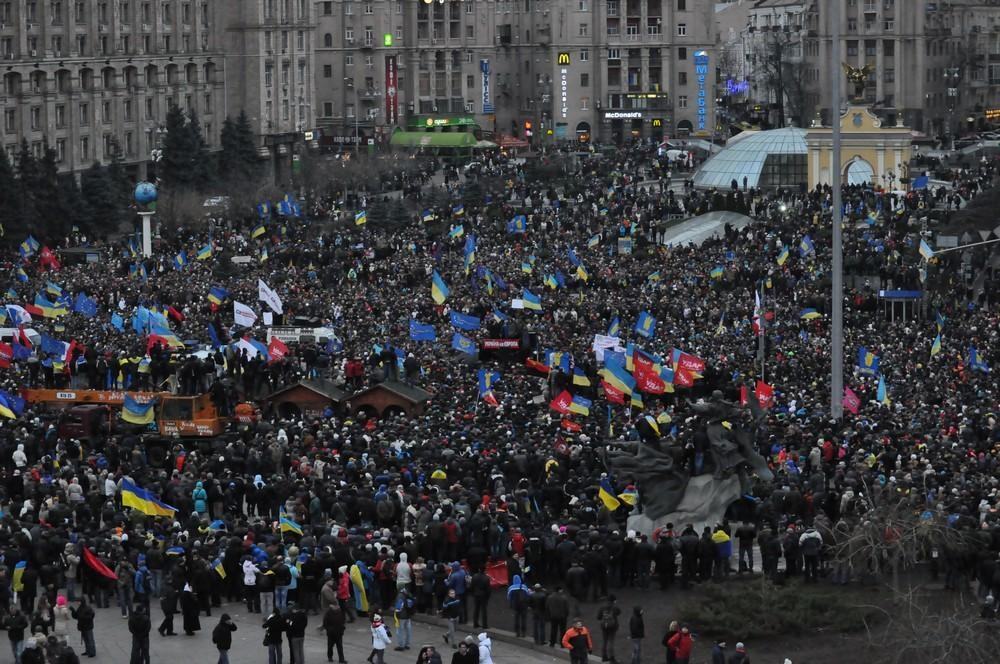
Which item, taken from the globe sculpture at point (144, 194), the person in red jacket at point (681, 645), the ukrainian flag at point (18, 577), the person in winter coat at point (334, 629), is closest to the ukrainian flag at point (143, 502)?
the ukrainian flag at point (18, 577)

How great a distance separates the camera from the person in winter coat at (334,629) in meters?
35.7

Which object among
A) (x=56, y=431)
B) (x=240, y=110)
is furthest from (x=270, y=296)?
(x=240, y=110)

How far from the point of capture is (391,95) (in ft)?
438

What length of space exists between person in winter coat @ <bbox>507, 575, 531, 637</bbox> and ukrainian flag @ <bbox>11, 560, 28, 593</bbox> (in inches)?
271

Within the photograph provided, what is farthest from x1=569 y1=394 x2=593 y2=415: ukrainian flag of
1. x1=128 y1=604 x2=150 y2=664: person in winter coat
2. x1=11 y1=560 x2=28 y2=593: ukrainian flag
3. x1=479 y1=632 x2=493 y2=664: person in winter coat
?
x1=479 y1=632 x2=493 y2=664: person in winter coat

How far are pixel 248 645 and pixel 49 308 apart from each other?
27.2 metres

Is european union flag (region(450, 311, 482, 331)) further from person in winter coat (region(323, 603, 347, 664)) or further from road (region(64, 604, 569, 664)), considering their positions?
person in winter coat (region(323, 603, 347, 664))

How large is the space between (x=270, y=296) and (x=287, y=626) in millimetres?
26218

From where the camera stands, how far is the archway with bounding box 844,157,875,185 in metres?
93.6

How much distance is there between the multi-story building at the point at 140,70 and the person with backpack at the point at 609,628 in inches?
2629

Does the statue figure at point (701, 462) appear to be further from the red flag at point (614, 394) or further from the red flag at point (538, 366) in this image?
the red flag at point (538, 366)

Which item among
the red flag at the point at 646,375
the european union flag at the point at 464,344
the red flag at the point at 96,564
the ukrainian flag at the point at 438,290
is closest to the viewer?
the red flag at the point at 96,564

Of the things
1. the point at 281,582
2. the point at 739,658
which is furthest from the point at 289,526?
the point at 739,658

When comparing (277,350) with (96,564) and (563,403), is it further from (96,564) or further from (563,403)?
(96,564)
